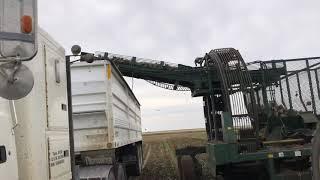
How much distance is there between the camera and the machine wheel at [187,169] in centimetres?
1286

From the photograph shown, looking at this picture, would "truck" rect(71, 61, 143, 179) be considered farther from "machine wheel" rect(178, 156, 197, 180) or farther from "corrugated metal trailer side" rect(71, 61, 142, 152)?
"machine wheel" rect(178, 156, 197, 180)

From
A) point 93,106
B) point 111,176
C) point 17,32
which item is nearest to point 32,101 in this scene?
point 17,32

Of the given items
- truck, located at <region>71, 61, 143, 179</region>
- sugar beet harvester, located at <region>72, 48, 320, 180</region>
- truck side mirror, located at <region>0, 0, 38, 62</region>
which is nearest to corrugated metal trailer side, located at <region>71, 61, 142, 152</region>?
truck, located at <region>71, 61, 143, 179</region>

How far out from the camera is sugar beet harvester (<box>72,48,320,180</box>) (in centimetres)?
1048

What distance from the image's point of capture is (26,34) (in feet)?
10.9

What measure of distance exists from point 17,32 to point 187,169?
10000 mm

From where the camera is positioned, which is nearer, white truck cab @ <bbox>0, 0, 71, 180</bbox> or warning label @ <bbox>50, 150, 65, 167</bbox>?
white truck cab @ <bbox>0, 0, 71, 180</bbox>

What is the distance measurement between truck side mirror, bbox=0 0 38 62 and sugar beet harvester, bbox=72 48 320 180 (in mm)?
7566

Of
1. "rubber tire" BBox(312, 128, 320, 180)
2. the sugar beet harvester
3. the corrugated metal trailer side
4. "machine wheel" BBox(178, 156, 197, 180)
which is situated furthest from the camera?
"machine wheel" BBox(178, 156, 197, 180)

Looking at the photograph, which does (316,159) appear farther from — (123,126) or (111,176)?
(123,126)

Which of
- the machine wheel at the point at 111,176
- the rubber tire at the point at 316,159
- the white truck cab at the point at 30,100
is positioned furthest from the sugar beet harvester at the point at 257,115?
the white truck cab at the point at 30,100

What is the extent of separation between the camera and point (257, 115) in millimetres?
11141

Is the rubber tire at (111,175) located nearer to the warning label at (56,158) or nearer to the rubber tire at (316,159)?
the warning label at (56,158)

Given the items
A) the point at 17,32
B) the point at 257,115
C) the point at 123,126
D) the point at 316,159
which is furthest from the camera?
the point at 123,126
